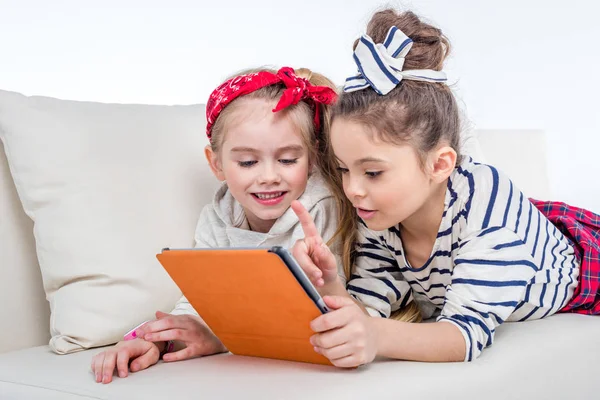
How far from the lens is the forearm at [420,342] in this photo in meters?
1.29

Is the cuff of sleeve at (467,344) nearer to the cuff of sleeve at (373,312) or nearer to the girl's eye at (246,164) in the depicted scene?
the cuff of sleeve at (373,312)

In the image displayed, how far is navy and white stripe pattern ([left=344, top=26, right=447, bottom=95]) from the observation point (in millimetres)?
1410

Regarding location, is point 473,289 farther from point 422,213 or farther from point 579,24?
point 579,24

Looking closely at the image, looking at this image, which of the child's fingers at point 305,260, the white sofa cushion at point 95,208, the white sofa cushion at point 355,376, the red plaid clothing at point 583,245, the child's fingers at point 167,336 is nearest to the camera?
the white sofa cushion at point 355,376

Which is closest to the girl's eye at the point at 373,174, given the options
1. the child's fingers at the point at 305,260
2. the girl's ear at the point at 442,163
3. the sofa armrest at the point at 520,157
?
the girl's ear at the point at 442,163

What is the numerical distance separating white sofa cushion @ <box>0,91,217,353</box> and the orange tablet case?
11.5 inches

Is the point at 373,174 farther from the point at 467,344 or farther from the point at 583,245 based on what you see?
the point at 583,245

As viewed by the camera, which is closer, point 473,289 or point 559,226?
point 473,289

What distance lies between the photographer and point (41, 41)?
8.05 feet

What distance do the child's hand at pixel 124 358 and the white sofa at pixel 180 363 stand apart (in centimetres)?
2

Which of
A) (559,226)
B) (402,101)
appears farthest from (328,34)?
(402,101)

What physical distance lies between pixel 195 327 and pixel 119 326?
0.68 ft

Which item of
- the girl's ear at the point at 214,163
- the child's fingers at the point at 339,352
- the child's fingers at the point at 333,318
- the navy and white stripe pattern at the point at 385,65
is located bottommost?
the child's fingers at the point at 339,352

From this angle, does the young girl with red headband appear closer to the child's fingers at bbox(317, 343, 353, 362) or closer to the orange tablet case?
the orange tablet case
